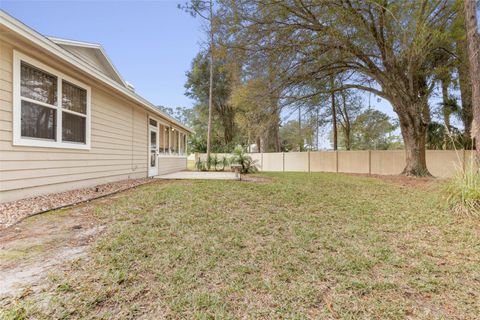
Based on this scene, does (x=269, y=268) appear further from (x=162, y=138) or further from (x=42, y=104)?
(x=162, y=138)

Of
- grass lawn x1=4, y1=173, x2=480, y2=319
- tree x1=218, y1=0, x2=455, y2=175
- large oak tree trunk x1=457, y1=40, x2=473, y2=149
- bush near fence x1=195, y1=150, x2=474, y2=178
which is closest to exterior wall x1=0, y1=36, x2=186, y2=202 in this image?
grass lawn x1=4, y1=173, x2=480, y2=319

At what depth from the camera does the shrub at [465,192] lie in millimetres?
3580

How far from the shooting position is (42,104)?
4.29 m

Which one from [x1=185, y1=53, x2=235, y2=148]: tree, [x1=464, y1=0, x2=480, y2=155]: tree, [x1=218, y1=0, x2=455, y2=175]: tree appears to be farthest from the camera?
[x1=185, y1=53, x2=235, y2=148]: tree

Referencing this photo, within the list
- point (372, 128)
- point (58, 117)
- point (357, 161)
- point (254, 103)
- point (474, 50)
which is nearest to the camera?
point (58, 117)

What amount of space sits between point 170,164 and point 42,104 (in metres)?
7.11

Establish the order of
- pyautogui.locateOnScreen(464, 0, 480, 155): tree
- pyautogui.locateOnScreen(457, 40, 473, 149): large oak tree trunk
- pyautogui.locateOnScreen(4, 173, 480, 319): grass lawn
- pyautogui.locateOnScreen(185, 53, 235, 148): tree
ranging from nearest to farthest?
pyautogui.locateOnScreen(4, 173, 480, 319): grass lawn < pyautogui.locateOnScreen(464, 0, 480, 155): tree < pyautogui.locateOnScreen(457, 40, 473, 149): large oak tree trunk < pyautogui.locateOnScreen(185, 53, 235, 148): tree

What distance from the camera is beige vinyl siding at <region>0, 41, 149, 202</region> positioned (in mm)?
3643

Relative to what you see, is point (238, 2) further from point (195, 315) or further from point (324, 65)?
point (195, 315)

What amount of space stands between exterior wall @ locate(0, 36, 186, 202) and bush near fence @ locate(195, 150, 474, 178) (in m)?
6.14

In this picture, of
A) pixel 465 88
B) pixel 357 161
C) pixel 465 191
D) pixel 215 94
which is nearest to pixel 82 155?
pixel 465 191

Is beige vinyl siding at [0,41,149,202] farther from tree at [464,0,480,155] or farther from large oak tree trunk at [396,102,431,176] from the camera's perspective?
large oak tree trunk at [396,102,431,176]

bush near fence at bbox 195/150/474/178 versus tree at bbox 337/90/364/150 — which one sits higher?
tree at bbox 337/90/364/150

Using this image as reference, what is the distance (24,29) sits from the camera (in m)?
3.54
